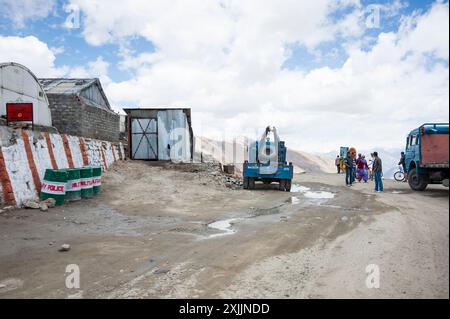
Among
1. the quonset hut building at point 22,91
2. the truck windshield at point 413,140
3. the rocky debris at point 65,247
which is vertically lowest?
the rocky debris at point 65,247

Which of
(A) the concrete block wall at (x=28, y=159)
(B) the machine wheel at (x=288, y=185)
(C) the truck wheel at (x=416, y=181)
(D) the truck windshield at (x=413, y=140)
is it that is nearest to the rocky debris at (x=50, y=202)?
(A) the concrete block wall at (x=28, y=159)

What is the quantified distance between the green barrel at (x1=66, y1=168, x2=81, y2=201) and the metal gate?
1145 cm

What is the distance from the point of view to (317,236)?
20.8ft

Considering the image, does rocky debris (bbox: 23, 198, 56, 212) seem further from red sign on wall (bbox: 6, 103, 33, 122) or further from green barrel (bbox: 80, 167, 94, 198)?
red sign on wall (bbox: 6, 103, 33, 122)

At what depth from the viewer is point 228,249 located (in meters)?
5.55

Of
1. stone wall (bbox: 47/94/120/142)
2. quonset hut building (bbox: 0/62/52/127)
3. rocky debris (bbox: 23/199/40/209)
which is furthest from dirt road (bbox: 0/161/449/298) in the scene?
stone wall (bbox: 47/94/120/142)

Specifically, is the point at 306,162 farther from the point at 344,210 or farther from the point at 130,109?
the point at 344,210

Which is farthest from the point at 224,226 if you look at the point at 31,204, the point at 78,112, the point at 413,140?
the point at 78,112

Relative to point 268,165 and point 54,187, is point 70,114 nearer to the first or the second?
point 54,187

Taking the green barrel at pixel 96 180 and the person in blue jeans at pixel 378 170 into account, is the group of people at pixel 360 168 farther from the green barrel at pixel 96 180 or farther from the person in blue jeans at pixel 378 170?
the green barrel at pixel 96 180

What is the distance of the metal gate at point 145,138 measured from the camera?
72.8 feet

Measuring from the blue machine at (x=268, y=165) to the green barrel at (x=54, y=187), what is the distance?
8.07m

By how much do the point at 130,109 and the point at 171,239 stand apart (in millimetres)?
17313

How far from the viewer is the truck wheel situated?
47.0ft
